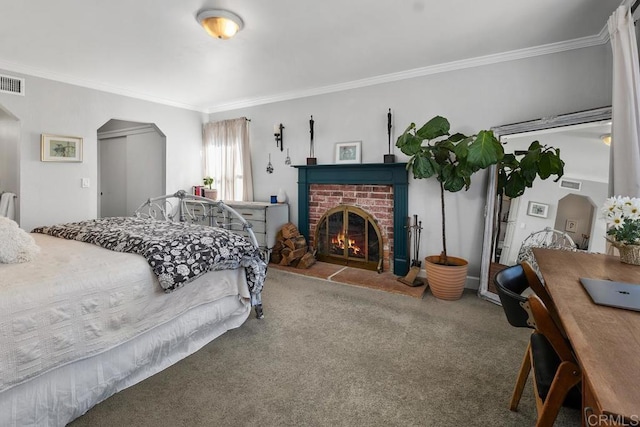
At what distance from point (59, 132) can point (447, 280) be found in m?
4.77

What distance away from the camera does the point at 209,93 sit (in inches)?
185

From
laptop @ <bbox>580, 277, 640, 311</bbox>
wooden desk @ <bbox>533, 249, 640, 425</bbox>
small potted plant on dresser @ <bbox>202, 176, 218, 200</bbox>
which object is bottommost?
wooden desk @ <bbox>533, 249, 640, 425</bbox>

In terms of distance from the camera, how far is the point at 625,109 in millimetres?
2098

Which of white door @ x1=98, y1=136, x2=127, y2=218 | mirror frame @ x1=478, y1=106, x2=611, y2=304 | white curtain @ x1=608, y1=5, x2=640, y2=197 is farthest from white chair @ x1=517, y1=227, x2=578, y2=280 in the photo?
white door @ x1=98, y1=136, x2=127, y2=218

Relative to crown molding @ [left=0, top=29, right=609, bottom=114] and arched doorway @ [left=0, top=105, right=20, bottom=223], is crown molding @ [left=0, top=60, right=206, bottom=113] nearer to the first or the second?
crown molding @ [left=0, top=29, right=609, bottom=114]

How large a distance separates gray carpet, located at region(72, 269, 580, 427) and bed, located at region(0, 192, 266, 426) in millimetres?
140

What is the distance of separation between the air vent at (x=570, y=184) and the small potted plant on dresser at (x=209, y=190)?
14.5 ft

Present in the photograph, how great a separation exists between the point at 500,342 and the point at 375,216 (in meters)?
2.07

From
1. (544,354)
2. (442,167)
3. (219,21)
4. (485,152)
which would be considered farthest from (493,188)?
(219,21)

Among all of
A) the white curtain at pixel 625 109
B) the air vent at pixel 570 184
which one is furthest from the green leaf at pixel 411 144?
the white curtain at pixel 625 109

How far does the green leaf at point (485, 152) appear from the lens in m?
2.72

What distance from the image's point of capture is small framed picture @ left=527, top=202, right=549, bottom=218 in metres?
3.00

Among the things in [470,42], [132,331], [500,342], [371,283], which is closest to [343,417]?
[132,331]

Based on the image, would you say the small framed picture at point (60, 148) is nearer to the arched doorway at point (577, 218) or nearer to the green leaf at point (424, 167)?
the green leaf at point (424, 167)
